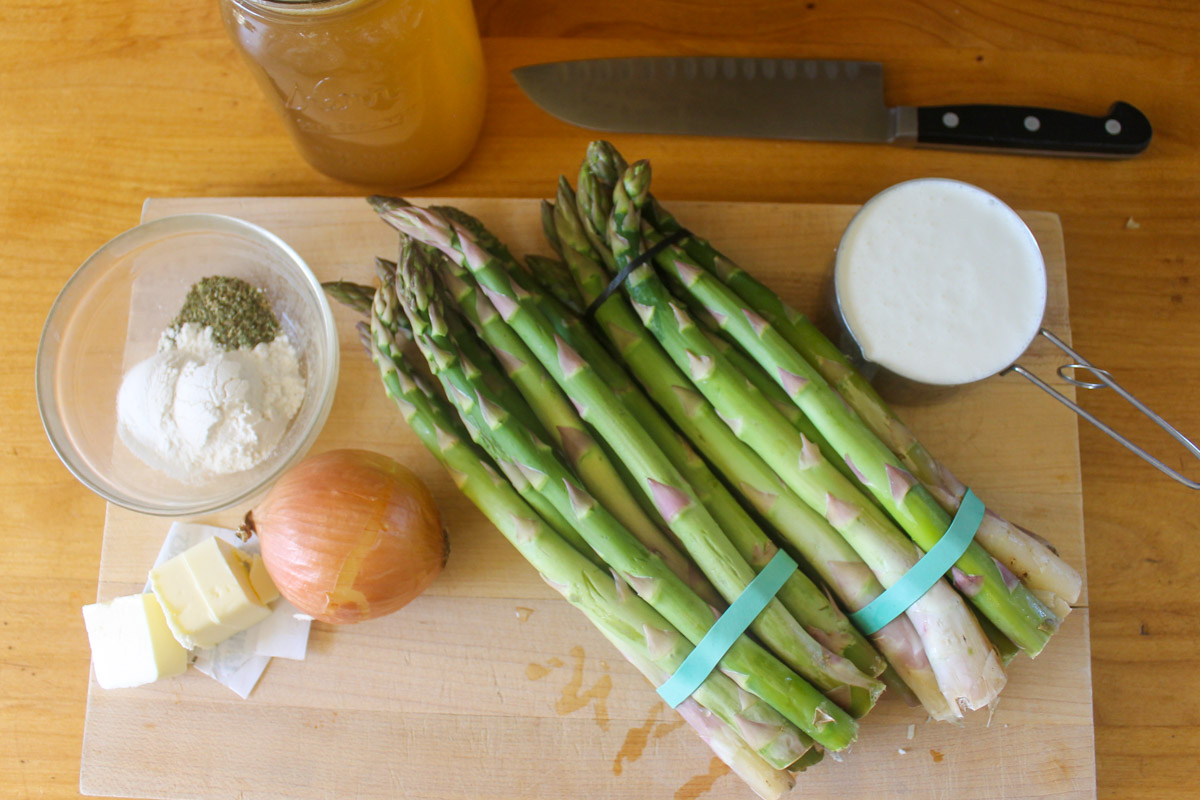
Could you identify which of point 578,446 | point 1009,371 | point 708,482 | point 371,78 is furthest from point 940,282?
point 371,78

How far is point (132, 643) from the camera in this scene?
106cm

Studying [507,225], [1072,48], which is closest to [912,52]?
[1072,48]

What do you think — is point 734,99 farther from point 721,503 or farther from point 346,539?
point 346,539

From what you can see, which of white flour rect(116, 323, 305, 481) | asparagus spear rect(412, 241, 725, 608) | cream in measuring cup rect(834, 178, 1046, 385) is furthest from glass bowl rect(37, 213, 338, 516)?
cream in measuring cup rect(834, 178, 1046, 385)

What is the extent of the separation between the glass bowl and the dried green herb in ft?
0.10

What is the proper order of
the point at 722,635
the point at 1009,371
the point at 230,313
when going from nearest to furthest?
the point at 722,635 < the point at 1009,371 < the point at 230,313

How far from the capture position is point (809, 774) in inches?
41.6

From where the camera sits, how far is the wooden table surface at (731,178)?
117 centimetres

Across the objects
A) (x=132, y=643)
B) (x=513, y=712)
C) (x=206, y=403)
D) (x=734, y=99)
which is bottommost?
(x=513, y=712)

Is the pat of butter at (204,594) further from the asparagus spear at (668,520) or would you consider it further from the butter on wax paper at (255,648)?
the asparagus spear at (668,520)

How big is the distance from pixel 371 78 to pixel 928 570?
0.92 metres

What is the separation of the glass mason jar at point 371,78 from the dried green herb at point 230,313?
0.24 meters

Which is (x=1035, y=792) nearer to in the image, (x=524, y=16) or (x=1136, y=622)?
(x=1136, y=622)

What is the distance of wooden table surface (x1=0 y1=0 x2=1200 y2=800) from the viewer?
1.17 metres
